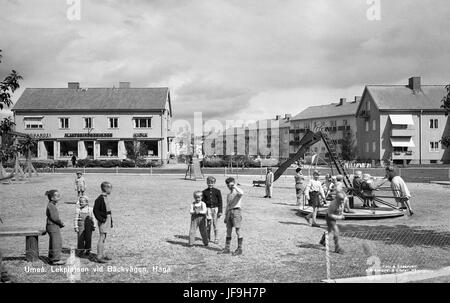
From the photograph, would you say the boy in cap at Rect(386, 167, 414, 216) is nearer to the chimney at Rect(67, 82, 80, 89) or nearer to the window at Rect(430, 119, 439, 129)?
the window at Rect(430, 119, 439, 129)

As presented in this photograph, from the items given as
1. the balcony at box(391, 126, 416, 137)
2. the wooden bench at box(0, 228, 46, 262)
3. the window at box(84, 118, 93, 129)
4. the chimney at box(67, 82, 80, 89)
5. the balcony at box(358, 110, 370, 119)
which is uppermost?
the chimney at box(67, 82, 80, 89)

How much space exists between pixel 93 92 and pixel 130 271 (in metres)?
54.9

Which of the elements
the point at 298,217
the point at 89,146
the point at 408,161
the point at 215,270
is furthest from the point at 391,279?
the point at 408,161

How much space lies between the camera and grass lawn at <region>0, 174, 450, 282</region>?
771 centimetres

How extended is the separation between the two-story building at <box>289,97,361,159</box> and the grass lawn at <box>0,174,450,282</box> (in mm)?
61914

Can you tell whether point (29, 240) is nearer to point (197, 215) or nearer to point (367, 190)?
point (197, 215)

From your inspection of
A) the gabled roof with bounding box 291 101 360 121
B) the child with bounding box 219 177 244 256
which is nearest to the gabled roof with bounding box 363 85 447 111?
the gabled roof with bounding box 291 101 360 121

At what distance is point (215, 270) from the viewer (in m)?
7.97

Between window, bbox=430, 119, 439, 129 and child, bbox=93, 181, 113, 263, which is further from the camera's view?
window, bbox=430, 119, 439, 129

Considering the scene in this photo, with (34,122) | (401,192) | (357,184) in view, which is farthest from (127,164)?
(401,192)

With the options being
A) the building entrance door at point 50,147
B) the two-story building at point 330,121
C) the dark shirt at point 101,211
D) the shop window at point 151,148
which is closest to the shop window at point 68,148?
the building entrance door at point 50,147

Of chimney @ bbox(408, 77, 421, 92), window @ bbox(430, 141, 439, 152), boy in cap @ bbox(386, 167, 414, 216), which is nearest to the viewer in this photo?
boy in cap @ bbox(386, 167, 414, 216)

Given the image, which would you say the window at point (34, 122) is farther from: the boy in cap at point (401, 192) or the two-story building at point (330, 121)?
the boy in cap at point (401, 192)
